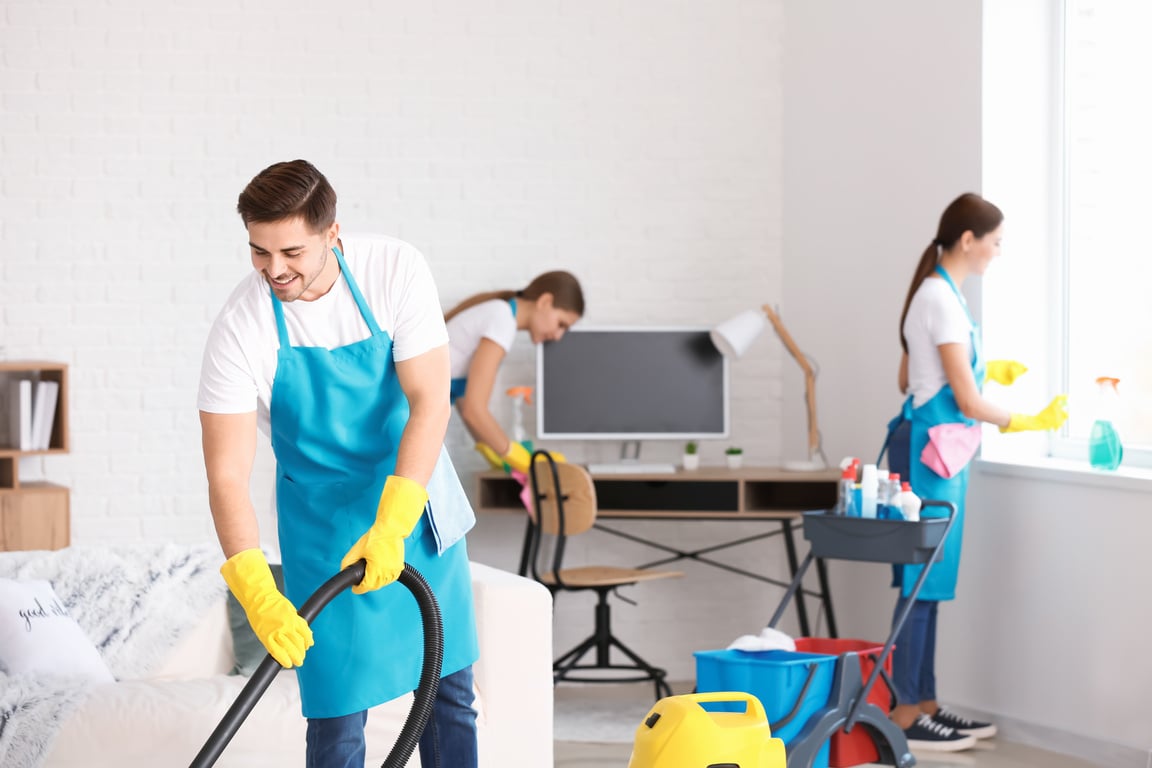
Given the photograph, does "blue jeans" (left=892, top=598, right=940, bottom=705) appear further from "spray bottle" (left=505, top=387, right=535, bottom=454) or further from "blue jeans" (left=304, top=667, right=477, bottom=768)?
"blue jeans" (left=304, top=667, right=477, bottom=768)

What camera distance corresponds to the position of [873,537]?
10.2 feet

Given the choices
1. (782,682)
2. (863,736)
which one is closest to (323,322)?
(782,682)

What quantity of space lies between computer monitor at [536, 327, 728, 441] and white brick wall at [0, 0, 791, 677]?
250mm

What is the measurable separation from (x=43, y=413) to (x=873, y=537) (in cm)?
260

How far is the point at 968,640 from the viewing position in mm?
3785

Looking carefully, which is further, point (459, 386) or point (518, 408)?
point (518, 408)

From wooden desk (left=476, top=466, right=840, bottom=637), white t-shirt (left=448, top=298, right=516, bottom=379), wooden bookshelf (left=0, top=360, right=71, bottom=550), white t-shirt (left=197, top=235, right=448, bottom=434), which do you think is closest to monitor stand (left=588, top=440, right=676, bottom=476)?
wooden desk (left=476, top=466, right=840, bottom=637)

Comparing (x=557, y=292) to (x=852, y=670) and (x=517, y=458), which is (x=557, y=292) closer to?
(x=517, y=458)

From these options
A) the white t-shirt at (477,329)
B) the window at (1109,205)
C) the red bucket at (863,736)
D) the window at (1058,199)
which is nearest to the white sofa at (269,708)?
the red bucket at (863,736)

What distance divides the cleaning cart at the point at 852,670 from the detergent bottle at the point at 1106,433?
20.4 inches

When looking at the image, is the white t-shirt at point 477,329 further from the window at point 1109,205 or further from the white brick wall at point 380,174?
the window at point 1109,205

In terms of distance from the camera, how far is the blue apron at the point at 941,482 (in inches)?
135

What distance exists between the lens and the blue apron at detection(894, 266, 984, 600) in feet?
11.3


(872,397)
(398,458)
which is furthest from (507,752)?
(872,397)
